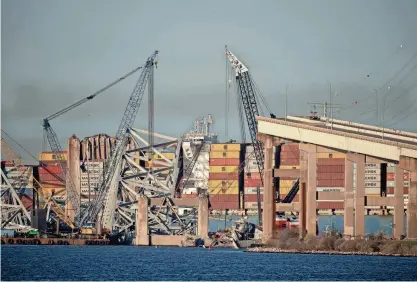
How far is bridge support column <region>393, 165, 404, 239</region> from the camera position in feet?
475

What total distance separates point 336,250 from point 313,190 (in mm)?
10654

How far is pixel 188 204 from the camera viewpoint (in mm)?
192500

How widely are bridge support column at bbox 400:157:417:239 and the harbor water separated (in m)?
6.79

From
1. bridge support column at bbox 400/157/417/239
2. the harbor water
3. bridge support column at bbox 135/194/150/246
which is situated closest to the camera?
the harbor water

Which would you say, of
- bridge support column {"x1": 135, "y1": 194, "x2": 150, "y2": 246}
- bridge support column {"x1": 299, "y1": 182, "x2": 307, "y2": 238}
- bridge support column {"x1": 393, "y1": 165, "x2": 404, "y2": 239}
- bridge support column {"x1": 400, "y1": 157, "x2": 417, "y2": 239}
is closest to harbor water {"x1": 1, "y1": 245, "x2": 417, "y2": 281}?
bridge support column {"x1": 400, "y1": 157, "x2": 417, "y2": 239}

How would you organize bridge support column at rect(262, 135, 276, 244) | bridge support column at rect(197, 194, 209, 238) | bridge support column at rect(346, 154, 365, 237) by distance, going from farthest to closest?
bridge support column at rect(197, 194, 209, 238) → bridge support column at rect(262, 135, 276, 244) → bridge support column at rect(346, 154, 365, 237)

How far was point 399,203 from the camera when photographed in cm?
14438

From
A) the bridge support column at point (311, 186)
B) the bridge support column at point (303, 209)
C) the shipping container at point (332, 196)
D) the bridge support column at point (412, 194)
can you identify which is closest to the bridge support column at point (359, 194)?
the shipping container at point (332, 196)

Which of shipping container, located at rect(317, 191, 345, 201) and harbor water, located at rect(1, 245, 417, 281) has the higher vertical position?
shipping container, located at rect(317, 191, 345, 201)

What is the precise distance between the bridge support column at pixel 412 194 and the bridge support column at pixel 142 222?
59628 millimetres

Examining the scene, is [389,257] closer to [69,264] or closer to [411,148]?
[411,148]

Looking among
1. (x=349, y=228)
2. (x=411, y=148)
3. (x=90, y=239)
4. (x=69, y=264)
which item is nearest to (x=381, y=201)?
(x=349, y=228)

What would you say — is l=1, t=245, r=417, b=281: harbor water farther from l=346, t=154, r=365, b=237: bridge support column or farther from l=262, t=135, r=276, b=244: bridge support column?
l=262, t=135, r=276, b=244: bridge support column

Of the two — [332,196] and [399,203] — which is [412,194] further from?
[332,196]
